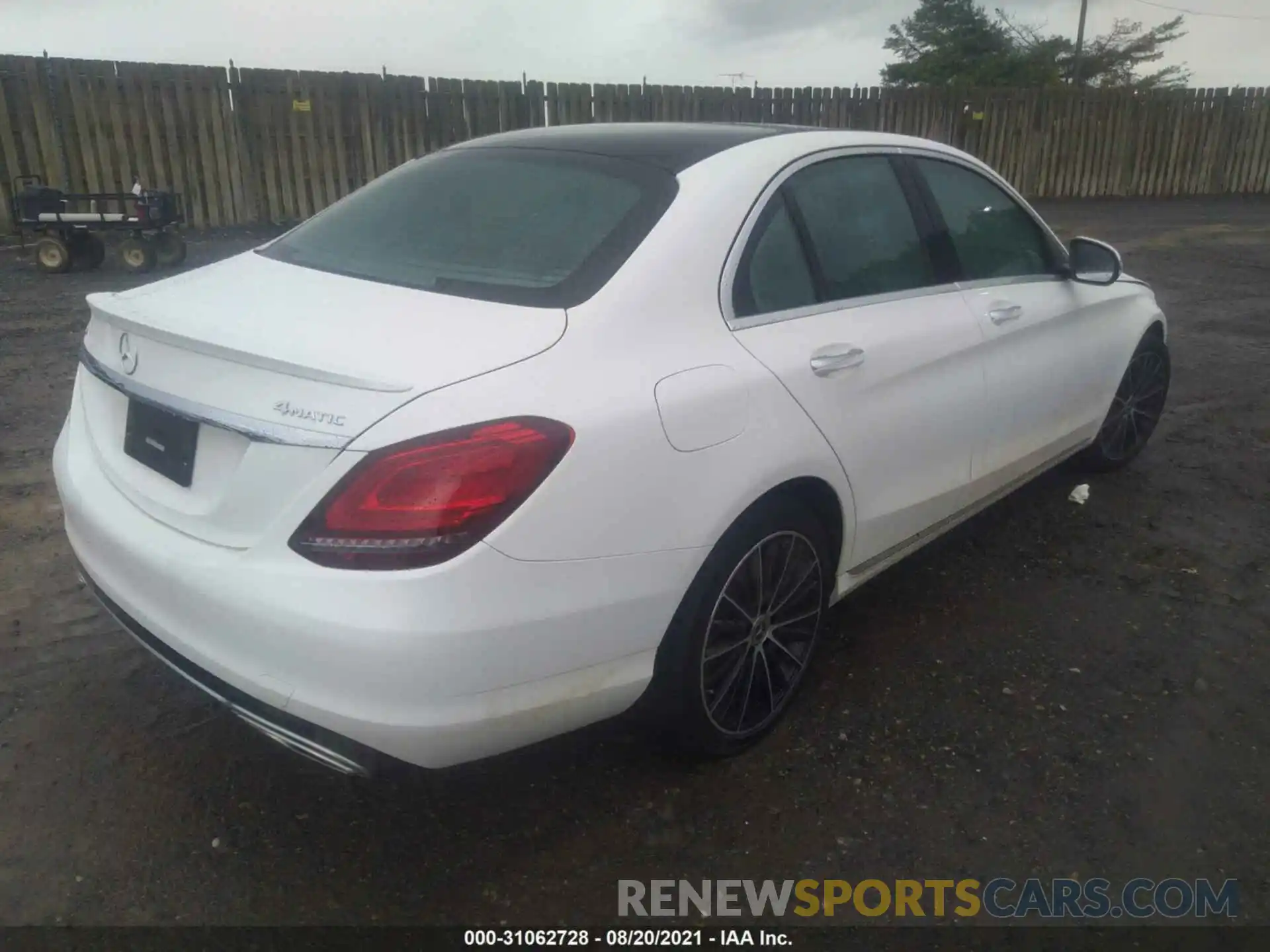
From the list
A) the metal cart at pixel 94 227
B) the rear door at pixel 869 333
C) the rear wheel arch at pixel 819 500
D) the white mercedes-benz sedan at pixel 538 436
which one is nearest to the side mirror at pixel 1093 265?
the white mercedes-benz sedan at pixel 538 436

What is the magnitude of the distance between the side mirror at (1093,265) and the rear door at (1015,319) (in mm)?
50

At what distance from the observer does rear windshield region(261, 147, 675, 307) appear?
260 centimetres

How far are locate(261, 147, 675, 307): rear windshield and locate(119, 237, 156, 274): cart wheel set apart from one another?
302 inches

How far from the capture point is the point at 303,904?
2.39 m

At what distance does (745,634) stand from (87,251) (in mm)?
9742

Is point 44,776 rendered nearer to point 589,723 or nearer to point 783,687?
point 589,723

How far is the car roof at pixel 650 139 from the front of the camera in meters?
3.00

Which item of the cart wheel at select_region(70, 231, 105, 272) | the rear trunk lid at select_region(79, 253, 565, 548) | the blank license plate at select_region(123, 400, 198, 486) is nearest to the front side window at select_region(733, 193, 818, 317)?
the rear trunk lid at select_region(79, 253, 565, 548)

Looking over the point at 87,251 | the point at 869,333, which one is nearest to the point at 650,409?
the point at 869,333

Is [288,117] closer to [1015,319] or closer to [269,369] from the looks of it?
[1015,319]

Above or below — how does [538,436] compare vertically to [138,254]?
above

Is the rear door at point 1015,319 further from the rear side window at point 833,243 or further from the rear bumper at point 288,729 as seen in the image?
the rear bumper at point 288,729

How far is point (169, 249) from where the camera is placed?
1032cm

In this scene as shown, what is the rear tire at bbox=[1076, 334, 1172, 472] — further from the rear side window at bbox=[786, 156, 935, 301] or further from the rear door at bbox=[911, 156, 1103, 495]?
the rear side window at bbox=[786, 156, 935, 301]
